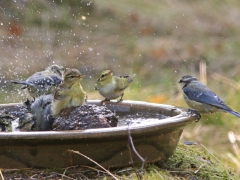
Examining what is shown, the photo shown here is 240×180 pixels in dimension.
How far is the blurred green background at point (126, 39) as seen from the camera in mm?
9961

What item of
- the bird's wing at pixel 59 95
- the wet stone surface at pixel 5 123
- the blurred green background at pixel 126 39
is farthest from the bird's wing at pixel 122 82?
the blurred green background at pixel 126 39

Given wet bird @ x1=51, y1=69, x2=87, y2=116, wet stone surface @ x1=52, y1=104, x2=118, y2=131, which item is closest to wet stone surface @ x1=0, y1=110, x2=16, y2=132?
wet bird @ x1=51, y1=69, x2=87, y2=116

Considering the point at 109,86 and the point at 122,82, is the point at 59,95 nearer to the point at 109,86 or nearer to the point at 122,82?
the point at 109,86

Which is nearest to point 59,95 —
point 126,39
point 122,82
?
point 122,82

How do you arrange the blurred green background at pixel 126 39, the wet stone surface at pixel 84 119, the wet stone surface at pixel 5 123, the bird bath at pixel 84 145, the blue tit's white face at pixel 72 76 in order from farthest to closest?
1. the blurred green background at pixel 126 39
2. the blue tit's white face at pixel 72 76
3. the wet stone surface at pixel 5 123
4. the wet stone surface at pixel 84 119
5. the bird bath at pixel 84 145

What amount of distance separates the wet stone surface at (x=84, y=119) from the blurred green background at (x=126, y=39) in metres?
4.87

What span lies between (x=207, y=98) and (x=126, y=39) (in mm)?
7028

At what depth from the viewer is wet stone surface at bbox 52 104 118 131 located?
3.48m

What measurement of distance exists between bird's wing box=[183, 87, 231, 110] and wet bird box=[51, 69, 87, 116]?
133cm

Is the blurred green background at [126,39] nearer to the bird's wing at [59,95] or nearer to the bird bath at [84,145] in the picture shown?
the bird's wing at [59,95]

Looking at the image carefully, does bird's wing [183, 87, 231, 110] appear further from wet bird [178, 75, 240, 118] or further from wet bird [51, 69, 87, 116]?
wet bird [51, 69, 87, 116]

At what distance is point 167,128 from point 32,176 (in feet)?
2.75

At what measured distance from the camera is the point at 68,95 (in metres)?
4.07

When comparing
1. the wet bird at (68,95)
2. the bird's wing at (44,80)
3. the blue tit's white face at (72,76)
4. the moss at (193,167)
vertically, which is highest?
the blue tit's white face at (72,76)
